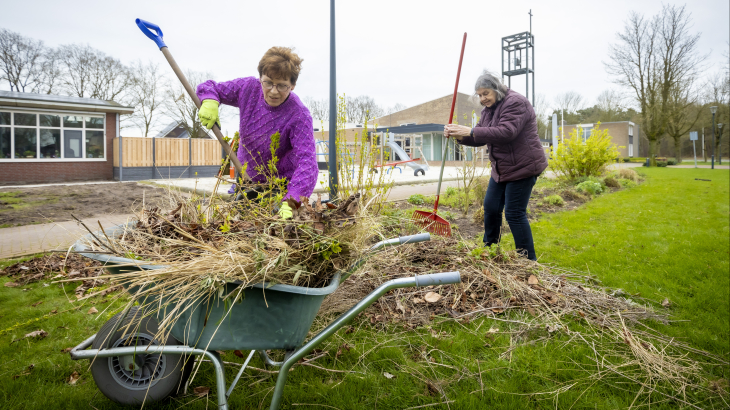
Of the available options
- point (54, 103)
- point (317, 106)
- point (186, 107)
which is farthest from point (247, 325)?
point (54, 103)

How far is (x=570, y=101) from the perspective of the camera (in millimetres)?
37094

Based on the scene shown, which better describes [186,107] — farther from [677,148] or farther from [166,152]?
[677,148]

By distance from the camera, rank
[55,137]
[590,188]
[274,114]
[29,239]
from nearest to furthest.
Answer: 1. [274,114]
2. [29,239]
3. [590,188]
4. [55,137]

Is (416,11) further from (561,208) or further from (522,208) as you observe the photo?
(561,208)

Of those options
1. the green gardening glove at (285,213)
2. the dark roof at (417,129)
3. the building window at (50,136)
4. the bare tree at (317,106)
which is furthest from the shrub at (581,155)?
the building window at (50,136)

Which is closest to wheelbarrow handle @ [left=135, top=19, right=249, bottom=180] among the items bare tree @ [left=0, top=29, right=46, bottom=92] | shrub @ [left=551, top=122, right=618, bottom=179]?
bare tree @ [left=0, top=29, right=46, bottom=92]

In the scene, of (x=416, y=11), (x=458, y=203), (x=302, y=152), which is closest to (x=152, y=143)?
(x=458, y=203)

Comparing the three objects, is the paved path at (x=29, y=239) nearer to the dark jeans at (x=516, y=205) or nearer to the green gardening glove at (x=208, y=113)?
the green gardening glove at (x=208, y=113)

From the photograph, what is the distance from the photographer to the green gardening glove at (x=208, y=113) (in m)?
1.86

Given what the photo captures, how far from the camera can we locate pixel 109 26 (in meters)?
2.78

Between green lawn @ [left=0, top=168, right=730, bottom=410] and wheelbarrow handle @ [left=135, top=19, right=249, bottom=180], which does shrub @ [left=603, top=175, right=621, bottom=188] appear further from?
wheelbarrow handle @ [left=135, top=19, right=249, bottom=180]

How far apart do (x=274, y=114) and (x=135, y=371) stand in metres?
1.35

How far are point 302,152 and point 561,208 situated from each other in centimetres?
606

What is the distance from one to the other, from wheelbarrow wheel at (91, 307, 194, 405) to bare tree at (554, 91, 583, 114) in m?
41.5
